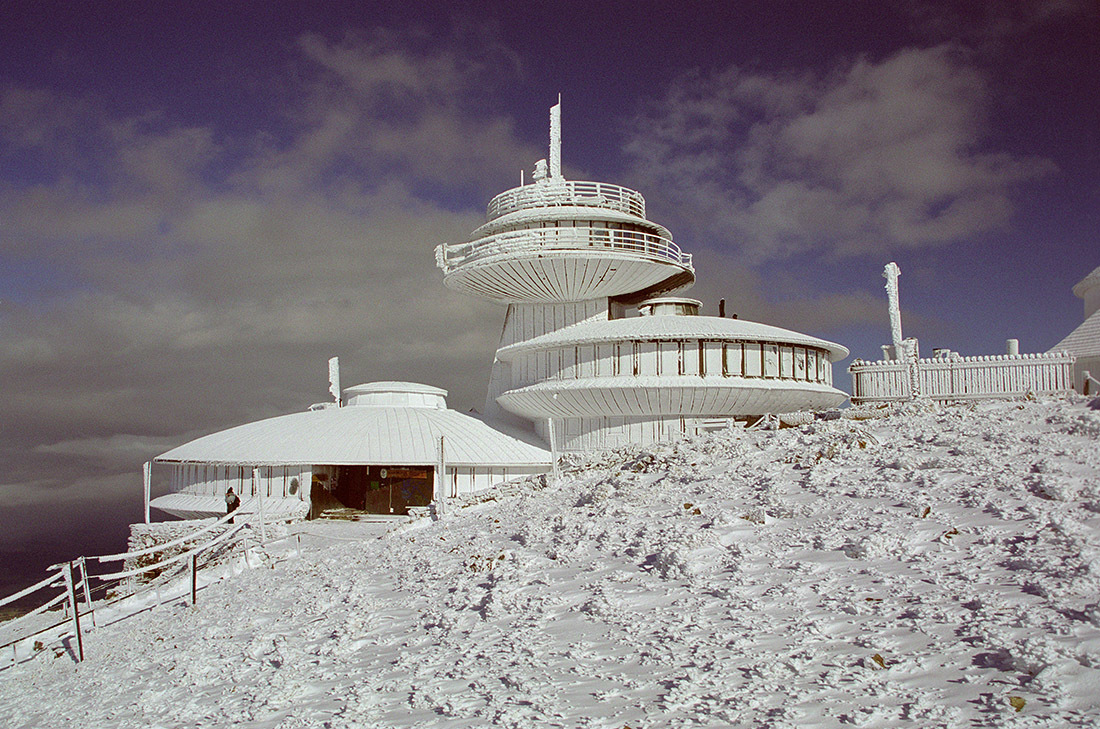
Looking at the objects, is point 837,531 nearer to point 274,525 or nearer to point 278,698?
point 278,698

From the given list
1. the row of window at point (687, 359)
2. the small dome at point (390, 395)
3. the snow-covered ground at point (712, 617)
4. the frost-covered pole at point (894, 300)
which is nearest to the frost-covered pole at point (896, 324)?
the frost-covered pole at point (894, 300)

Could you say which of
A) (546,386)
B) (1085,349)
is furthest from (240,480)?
(1085,349)

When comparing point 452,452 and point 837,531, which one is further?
point 452,452

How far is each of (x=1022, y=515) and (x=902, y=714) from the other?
15.0 ft

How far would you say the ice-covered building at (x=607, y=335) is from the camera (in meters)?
26.3

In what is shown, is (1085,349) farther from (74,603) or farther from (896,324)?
(74,603)

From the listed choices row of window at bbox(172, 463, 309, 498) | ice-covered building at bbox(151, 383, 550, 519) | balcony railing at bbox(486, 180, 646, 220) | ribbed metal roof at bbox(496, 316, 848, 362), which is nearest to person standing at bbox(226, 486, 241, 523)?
ice-covered building at bbox(151, 383, 550, 519)

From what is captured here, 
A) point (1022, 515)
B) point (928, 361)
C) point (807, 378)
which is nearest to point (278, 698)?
point (1022, 515)

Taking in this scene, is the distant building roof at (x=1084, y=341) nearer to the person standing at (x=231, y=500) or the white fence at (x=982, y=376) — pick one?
the white fence at (x=982, y=376)

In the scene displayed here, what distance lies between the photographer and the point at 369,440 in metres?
29.3

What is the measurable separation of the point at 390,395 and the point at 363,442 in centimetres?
644

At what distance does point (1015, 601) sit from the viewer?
6.86 meters

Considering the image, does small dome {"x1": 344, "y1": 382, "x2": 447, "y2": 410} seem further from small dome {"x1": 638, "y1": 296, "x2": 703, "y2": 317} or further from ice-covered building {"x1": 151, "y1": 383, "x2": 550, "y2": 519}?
small dome {"x1": 638, "y1": 296, "x2": 703, "y2": 317}

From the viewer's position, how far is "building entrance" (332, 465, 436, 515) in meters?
29.8
